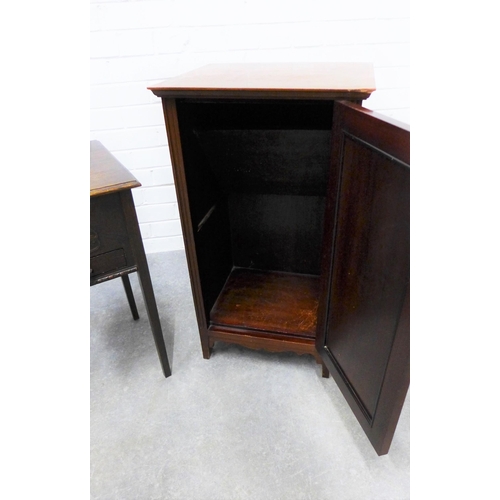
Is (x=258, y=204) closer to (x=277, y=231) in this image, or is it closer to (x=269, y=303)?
(x=277, y=231)

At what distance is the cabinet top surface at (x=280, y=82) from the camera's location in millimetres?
843

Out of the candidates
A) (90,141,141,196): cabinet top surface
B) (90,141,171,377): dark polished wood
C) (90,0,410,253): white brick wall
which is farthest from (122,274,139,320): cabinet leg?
(90,0,410,253): white brick wall

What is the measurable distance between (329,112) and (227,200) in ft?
1.89

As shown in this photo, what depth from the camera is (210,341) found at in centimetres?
135

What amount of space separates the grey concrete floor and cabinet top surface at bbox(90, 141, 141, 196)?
740 mm

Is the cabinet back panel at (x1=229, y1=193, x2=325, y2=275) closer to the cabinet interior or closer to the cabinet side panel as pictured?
the cabinet interior

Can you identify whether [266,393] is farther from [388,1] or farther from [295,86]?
[388,1]

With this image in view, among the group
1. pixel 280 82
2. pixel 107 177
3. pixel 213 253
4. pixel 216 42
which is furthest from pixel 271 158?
pixel 216 42

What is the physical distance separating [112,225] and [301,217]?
0.81m

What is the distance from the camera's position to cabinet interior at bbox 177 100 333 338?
1149 mm

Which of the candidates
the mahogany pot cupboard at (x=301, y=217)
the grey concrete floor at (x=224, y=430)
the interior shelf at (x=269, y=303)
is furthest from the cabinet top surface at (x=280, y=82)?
the grey concrete floor at (x=224, y=430)

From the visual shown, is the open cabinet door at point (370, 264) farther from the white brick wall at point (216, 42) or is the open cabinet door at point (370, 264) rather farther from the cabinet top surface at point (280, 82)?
the white brick wall at point (216, 42)

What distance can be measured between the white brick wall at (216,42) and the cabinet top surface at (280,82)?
1.36ft

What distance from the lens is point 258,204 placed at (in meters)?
1.54
